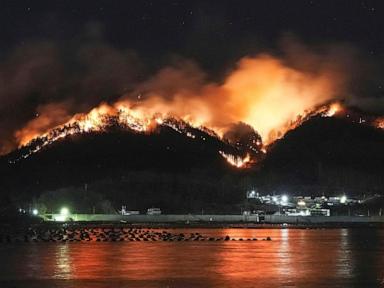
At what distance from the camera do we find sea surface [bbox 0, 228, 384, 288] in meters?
35.9

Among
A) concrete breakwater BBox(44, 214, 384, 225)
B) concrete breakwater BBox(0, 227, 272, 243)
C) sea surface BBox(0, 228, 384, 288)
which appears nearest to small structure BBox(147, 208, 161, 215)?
concrete breakwater BBox(44, 214, 384, 225)

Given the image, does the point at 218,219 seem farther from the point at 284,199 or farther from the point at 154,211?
the point at 284,199

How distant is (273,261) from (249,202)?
14150 cm

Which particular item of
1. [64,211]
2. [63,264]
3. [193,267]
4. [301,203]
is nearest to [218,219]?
[64,211]

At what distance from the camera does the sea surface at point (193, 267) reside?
3588 cm

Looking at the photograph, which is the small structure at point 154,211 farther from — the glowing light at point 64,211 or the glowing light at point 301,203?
the glowing light at point 301,203

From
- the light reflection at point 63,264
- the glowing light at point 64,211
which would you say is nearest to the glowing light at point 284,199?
the glowing light at point 64,211

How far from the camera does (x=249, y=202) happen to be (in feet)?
619

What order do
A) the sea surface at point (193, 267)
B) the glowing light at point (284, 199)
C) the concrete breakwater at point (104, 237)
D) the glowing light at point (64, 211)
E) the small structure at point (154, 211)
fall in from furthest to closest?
1. the glowing light at point (284, 199)
2. the small structure at point (154, 211)
3. the glowing light at point (64, 211)
4. the concrete breakwater at point (104, 237)
5. the sea surface at point (193, 267)

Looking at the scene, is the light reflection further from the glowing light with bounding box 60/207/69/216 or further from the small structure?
the small structure

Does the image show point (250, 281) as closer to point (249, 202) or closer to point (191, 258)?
point (191, 258)

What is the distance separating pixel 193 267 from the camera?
43625mm

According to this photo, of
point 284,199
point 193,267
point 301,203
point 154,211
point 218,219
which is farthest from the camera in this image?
point 284,199

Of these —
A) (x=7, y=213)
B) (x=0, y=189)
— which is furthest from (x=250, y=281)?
(x=0, y=189)
